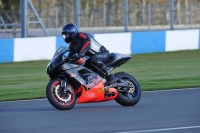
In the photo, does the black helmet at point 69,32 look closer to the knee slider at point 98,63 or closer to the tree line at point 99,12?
the knee slider at point 98,63

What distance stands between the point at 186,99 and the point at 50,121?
333cm

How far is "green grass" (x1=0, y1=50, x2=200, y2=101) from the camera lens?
13750 mm

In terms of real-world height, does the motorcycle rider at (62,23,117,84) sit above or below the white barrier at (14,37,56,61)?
above

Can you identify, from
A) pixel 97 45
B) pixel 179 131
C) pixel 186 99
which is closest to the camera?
pixel 179 131

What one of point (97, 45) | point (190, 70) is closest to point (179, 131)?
point (97, 45)

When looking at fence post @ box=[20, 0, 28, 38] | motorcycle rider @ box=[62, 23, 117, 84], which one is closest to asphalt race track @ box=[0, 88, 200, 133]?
motorcycle rider @ box=[62, 23, 117, 84]

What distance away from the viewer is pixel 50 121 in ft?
29.0

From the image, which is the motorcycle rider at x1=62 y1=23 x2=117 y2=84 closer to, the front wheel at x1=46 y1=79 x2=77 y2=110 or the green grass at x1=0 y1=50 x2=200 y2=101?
the front wheel at x1=46 y1=79 x2=77 y2=110

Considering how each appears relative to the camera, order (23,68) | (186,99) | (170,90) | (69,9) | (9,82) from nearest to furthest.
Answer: (186,99) < (170,90) < (9,82) < (23,68) < (69,9)

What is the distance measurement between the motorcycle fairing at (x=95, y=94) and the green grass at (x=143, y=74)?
2699 millimetres

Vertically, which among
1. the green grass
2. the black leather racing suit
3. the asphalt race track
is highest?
the black leather racing suit

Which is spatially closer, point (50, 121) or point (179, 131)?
point (179, 131)

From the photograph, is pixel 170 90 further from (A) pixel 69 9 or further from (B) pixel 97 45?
(A) pixel 69 9

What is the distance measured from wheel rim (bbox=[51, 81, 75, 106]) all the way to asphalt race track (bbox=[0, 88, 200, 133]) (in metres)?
0.16
